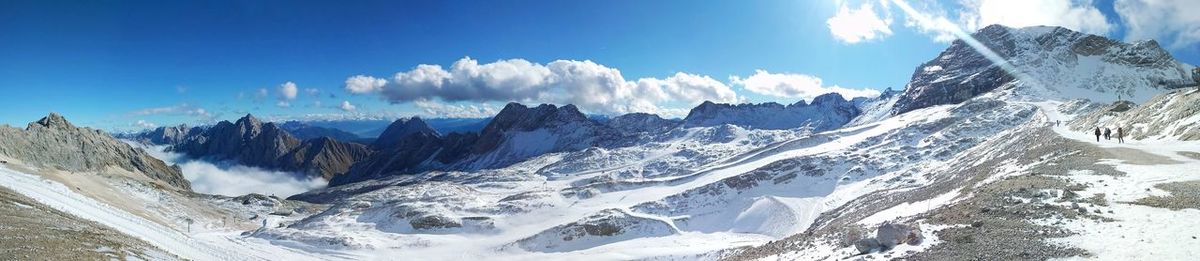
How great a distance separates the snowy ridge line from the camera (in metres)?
52.4

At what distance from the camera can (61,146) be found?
15525cm

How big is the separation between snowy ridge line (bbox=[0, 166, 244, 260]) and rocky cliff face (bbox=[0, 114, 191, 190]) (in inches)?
2186

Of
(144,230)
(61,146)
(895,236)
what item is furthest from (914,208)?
(61,146)

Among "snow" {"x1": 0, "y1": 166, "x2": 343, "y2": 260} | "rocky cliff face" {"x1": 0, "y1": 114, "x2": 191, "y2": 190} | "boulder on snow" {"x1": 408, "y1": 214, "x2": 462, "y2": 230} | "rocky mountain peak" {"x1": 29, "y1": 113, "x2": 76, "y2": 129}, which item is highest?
"rocky mountain peak" {"x1": 29, "y1": 113, "x2": 76, "y2": 129}

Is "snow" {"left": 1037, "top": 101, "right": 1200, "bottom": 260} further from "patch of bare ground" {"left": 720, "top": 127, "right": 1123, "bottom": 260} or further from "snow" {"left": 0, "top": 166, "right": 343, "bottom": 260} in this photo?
"snow" {"left": 0, "top": 166, "right": 343, "bottom": 260}

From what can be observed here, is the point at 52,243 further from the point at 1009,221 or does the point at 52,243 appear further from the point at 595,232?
the point at 595,232

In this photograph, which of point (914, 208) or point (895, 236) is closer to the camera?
point (895, 236)

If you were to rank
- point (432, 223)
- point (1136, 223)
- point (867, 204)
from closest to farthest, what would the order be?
point (1136, 223), point (867, 204), point (432, 223)

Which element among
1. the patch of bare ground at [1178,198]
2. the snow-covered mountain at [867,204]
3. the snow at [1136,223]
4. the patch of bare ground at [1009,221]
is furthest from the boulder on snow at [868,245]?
the patch of bare ground at [1178,198]

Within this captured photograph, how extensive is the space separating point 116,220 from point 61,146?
418ft

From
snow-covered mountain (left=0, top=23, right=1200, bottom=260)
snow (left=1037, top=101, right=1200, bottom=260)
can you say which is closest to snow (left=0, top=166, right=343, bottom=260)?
snow-covered mountain (left=0, top=23, right=1200, bottom=260)

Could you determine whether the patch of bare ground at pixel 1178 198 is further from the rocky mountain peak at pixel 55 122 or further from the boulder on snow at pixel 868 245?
the rocky mountain peak at pixel 55 122

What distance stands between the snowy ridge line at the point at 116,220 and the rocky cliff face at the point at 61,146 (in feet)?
182

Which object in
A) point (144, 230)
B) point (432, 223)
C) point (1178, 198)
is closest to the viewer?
point (1178, 198)
